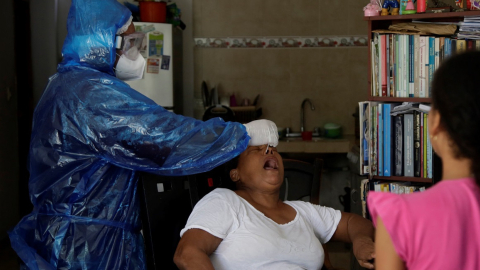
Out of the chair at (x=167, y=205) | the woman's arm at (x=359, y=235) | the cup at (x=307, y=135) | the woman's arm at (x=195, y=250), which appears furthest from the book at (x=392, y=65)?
the cup at (x=307, y=135)

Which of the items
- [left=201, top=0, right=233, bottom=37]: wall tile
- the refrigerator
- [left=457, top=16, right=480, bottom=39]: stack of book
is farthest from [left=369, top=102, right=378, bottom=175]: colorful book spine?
[left=201, top=0, right=233, bottom=37]: wall tile

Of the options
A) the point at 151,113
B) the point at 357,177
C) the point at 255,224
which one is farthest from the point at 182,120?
the point at 357,177

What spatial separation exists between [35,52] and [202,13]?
149cm

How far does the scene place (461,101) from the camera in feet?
3.06

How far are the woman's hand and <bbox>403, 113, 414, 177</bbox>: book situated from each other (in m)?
0.86

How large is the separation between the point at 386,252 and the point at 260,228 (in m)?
0.85

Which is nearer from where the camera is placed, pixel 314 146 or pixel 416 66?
pixel 416 66

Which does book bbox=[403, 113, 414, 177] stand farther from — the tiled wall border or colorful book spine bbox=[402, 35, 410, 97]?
the tiled wall border

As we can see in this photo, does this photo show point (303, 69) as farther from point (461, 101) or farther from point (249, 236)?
point (461, 101)

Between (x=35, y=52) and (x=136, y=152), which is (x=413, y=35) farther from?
(x=35, y=52)

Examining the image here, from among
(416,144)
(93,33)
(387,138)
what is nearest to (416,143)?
(416,144)

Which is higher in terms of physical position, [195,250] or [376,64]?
[376,64]

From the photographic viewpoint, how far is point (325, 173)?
484 centimetres

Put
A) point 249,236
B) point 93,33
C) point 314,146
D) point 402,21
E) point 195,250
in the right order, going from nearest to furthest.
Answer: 1. point 195,250
2. point 249,236
3. point 93,33
4. point 402,21
5. point 314,146
